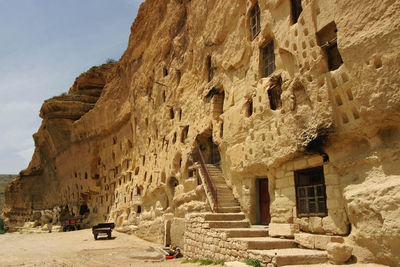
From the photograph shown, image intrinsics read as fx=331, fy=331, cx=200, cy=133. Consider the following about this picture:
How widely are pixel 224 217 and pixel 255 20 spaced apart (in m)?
6.50

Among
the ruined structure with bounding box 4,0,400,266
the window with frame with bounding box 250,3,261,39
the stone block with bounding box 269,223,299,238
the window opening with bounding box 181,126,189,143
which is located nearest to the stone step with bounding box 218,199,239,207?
the ruined structure with bounding box 4,0,400,266

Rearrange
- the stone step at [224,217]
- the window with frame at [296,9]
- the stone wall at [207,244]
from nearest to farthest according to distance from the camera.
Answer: the stone wall at [207,244] → the window with frame at [296,9] → the stone step at [224,217]

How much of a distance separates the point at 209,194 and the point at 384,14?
7619 mm

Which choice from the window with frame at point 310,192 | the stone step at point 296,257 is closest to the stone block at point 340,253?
the stone step at point 296,257

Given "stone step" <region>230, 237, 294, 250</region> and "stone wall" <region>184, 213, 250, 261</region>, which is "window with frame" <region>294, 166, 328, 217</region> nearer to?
"stone step" <region>230, 237, 294, 250</region>

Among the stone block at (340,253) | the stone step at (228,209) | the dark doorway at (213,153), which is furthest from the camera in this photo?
the dark doorway at (213,153)

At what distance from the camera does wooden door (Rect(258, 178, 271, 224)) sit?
388 inches

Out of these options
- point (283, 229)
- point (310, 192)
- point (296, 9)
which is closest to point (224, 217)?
point (283, 229)

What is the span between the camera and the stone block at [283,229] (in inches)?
316

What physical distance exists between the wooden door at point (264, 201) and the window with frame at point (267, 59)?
3.35 metres

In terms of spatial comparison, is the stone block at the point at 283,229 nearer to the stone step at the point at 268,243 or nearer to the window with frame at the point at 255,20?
the stone step at the point at 268,243

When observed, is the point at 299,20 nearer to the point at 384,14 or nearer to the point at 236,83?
the point at 384,14

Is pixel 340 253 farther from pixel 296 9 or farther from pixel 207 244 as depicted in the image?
pixel 296 9

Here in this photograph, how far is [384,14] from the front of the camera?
20.1ft
